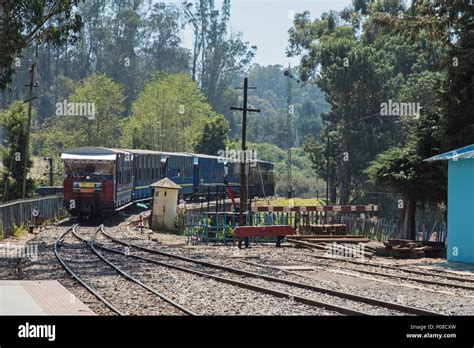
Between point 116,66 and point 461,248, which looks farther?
point 116,66

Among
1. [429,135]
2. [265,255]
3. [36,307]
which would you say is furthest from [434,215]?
[36,307]

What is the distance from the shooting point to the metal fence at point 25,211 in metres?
32.7

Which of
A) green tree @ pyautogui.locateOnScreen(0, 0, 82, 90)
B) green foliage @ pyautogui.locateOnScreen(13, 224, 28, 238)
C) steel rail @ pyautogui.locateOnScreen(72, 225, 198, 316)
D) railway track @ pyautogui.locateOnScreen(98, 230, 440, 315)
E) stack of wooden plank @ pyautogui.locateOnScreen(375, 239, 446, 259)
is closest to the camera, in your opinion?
steel rail @ pyautogui.locateOnScreen(72, 225, 198, 316)

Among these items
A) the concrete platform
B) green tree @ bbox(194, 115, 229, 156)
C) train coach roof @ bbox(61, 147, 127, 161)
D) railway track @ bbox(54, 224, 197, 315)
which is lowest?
railway track @ bbox(54, 224, 197, 315)

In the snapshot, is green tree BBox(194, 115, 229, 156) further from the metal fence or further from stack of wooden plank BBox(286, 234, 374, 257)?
stack of wooden plank BBox(286, 234, 374, 257)

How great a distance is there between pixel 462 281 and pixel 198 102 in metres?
74.7

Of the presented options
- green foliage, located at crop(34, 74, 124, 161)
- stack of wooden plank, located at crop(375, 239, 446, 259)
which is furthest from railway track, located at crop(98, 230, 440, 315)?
green foliage, located at crop(34, 74, 124, 161)

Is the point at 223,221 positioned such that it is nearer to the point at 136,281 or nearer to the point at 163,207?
the point at 163,207

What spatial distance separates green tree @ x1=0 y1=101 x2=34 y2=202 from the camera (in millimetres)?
50750

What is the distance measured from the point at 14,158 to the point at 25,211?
1387 centimetres

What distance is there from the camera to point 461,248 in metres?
25.1

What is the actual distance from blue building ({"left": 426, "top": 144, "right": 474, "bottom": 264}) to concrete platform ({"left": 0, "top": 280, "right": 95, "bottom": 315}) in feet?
40.4

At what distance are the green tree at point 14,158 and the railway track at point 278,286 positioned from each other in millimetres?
25833
